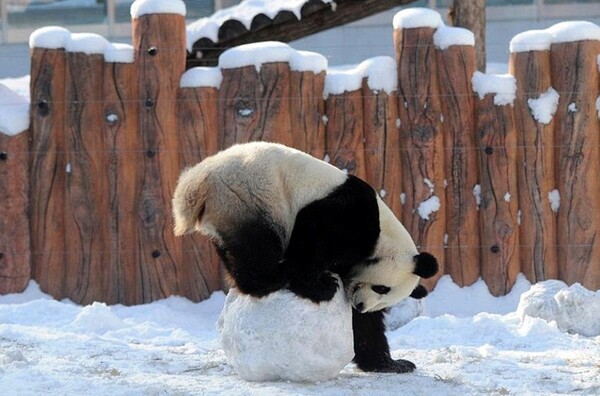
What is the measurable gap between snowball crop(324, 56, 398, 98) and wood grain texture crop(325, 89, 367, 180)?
65mm

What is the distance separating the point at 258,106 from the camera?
880cm

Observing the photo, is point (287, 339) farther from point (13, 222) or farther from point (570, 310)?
point (13, 222)

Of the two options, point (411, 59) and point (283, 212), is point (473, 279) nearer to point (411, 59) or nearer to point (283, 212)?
point (411, 59)

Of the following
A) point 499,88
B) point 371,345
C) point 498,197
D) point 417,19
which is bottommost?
point 371,345

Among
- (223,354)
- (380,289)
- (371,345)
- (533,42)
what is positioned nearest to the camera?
(380,289)

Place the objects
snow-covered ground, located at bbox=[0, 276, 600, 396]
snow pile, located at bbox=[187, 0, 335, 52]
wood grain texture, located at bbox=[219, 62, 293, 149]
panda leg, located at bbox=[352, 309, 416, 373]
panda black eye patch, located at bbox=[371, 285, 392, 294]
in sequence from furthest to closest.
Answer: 1. snow pile, located at bbox=[187, 0, 335, 52]
2. wood grain texture, located at bbox=[219, 62, 293, 149]
3. panda leg, located at bbox=[352, 309, 416, 373]
4. panda black eye patch, located at bbox=[371, 285, 392, 294]
5. snow-covered ground, located at bbox=[0, 276, 600, 396]

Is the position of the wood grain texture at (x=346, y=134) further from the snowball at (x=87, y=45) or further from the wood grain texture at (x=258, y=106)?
the snowball at (x=87, y=45)

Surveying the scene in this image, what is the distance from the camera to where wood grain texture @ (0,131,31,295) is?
8844mm

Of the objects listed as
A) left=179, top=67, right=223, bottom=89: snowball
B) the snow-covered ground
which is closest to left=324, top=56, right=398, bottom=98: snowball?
left=179, top=67, right=223, bottom=89: snowball

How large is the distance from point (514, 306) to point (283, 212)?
3.67 meters

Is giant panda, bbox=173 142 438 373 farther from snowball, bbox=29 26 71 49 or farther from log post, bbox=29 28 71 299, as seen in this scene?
snowball, bbox=29 26 71 49

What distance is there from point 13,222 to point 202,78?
1913 mm

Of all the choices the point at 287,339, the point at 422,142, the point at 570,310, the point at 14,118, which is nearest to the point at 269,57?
the point at 422,142

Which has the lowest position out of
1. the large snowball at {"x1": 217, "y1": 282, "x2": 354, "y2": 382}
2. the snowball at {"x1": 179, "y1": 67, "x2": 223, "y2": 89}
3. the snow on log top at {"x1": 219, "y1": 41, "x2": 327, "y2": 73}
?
the large snowball at {"x1": 217, "y1": 282, "x2": 354, "y2": 382}
